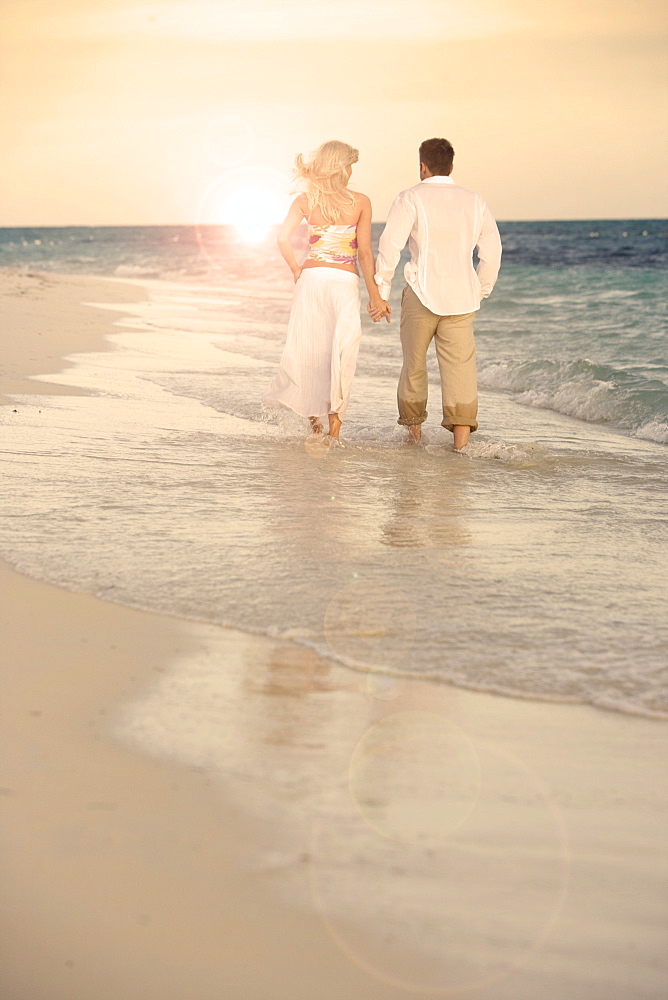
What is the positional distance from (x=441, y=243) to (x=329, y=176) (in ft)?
2.68

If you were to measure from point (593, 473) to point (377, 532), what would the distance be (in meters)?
2.08

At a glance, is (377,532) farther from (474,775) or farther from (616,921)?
(616,921)

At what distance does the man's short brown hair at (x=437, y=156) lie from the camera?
616 centimetres

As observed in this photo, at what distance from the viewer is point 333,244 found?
21.5 ft

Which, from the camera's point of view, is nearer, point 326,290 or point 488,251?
point 488,251

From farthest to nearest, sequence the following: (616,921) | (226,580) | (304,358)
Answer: (304,358) < (226,580) < (616,921)

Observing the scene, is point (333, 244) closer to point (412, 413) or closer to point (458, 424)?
point (412, 413)

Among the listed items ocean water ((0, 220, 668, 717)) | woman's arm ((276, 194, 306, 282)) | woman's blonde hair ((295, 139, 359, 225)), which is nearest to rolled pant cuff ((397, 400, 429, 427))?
ocean water ((0, 220, 668, 717))

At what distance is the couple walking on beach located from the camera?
626 cm

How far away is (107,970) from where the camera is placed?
1738 mm

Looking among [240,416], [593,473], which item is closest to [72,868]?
[593,473]

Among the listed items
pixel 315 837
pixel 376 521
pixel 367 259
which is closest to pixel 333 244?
pixel 367 259

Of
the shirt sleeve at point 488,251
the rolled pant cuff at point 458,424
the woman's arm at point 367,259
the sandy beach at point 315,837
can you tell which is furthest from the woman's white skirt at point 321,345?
the sandy beach at point 315,837

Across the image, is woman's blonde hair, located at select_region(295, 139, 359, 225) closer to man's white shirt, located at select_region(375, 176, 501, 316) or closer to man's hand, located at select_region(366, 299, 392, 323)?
man's white shirt, located at select_region(375, 176, 501, 316)
